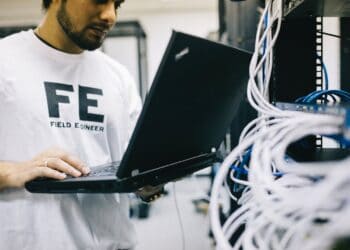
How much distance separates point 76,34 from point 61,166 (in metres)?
0.44

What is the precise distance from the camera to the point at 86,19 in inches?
38.8

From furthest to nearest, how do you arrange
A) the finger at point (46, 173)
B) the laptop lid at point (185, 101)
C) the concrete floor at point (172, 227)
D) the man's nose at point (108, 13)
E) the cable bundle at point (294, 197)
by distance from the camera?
the concrete floor at point (172, 227) < the man's nose at point (108, 13) < the finger at point (46, 173) < the laptop lid at point (185, 101) < the cable bundle at point (294, 197)

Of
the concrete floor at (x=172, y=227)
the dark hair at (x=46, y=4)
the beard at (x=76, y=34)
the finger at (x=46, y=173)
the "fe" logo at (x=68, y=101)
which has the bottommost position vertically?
the concrete floor at (x=172, y=227)

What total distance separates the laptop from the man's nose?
0.44 metres

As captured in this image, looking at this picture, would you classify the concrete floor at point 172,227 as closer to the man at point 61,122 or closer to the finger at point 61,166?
the man at point 61,122

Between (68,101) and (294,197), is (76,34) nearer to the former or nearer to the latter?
(68,101)

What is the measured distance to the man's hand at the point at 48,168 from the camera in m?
0.71

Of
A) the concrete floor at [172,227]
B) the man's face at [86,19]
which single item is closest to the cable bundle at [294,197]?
the man's face at [86,19]

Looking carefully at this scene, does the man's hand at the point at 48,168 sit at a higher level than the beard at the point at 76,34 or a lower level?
lower

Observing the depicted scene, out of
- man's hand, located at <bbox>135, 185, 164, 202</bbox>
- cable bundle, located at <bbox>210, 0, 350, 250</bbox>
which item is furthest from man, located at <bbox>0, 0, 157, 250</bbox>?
cable bundle, located at <bbox>210, 0, 350, 250</bbox>

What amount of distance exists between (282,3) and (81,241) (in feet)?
2.43

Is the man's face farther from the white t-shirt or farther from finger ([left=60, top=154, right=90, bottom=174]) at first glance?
finger ([left=60, top=154, right=90, bottom=174])

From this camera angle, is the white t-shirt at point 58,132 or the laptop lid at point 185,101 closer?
the laptop lid at point 185,101

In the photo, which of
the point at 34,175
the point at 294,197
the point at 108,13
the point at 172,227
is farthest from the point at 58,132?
the point at 172,227
